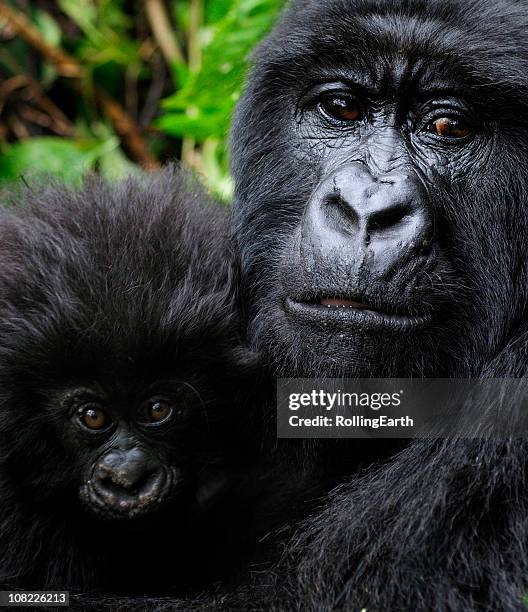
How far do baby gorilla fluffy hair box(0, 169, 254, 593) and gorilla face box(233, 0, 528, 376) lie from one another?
0.27 meters

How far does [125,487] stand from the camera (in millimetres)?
2996

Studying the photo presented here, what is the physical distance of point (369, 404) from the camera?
302cm

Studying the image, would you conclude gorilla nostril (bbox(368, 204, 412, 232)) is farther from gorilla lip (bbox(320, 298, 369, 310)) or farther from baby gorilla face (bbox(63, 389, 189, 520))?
baby gorilla face (bbox(63, 389, 189, 520))

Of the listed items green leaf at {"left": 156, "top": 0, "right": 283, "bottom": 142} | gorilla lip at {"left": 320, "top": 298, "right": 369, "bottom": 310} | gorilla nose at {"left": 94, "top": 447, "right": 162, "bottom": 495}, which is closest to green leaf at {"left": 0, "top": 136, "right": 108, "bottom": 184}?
green leaf at {"left": 156, "top": 0, "right": 283, "bottom": 142}

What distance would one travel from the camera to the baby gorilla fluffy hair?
119 inches

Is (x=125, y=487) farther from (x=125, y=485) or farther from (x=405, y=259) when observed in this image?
(x=405, y=259)

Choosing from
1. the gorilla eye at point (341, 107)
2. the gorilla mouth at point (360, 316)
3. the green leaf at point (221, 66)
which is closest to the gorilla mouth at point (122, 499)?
the gorilla mouth at point (360, 316)

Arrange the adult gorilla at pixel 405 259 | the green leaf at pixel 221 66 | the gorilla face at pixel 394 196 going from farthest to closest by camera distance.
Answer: the green leaf at pixel 221 66
the gorilla face at pixel 394 196
the adult gorilla at pixel 405 259

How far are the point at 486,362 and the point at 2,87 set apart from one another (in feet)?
14.8

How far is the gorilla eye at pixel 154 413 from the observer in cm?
311

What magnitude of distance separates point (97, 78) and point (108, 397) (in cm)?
409

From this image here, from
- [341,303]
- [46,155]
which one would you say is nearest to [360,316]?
[341,303]

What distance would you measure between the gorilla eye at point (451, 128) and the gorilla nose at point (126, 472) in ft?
4.45

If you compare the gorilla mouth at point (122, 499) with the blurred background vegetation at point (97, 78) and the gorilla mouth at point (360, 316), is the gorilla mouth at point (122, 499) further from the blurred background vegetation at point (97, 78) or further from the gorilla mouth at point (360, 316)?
the blurred background vegetation at point (97, 78)
